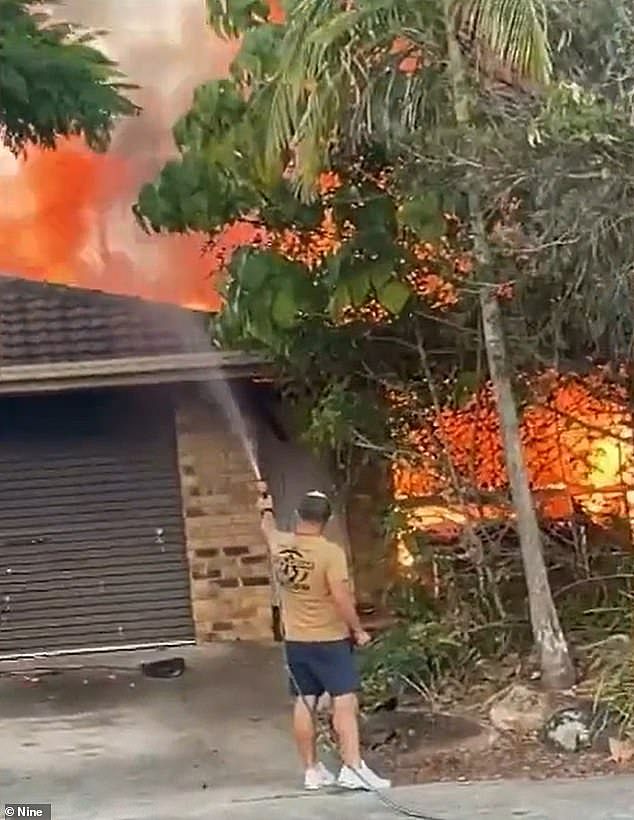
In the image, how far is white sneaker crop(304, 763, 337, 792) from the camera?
24.7 feet

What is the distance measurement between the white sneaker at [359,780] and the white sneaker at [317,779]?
0.25 ft

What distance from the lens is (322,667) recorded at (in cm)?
748

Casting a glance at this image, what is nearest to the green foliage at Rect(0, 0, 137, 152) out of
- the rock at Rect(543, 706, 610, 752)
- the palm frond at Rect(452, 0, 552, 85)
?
the palm frond at Rect(452, 0, 552, 85)

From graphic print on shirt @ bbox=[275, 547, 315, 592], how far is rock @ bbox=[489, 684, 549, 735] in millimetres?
1737

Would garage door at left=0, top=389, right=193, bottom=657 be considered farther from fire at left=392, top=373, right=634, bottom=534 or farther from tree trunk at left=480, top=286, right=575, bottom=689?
tree trunk at left=480, top=286, right=575, bottom=689

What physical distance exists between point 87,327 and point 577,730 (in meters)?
6.29

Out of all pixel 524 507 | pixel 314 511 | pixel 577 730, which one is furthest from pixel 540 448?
pixel 314 511

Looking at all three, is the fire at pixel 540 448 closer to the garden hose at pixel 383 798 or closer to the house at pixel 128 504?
the house at pixel 128 504

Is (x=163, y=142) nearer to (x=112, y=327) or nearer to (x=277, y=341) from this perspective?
(x=112, y=327)

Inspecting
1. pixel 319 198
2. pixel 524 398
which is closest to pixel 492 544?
pixel 524 398

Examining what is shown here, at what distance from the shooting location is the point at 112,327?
12.8 meters

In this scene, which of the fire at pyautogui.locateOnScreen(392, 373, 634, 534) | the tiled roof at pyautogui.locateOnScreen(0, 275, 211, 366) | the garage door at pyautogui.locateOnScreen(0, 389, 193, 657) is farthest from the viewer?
the garage door at pyautogui.locateOnScreen(0, 389, 193, 657)

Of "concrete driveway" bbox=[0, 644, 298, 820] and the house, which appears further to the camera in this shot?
the house

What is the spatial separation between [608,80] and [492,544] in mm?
3453
